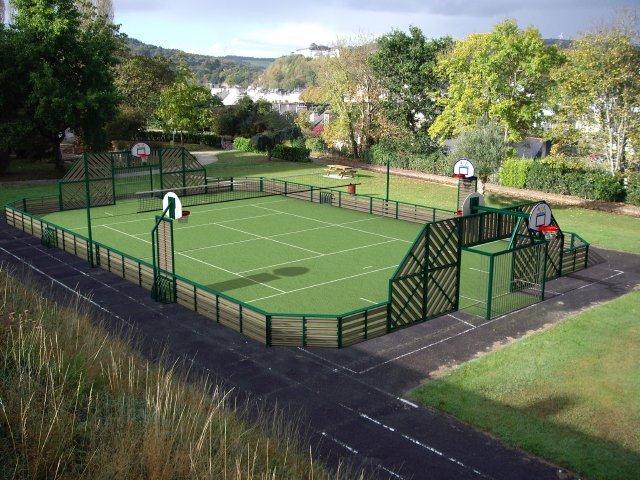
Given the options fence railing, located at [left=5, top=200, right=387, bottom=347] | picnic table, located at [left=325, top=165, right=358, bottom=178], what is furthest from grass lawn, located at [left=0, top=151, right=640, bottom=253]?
fence railing, located at [left=5, top=200, right=387, bottom=347]

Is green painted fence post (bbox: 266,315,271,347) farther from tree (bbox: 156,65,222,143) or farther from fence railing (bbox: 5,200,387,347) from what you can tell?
tree (bbox: 156,65,222,143)

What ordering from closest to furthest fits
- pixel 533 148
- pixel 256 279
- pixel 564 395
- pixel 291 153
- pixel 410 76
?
pixel 564 395
pixel 256 279
pixel 410 76
pixel 533 148
pixel 291 153

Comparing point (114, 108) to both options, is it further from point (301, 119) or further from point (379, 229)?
point (301, 119)

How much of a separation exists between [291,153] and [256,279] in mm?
37579

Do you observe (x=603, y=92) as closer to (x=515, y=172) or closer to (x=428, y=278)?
(x=515, y=172)

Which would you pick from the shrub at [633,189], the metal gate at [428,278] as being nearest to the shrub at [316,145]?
the shrub at [633,189]

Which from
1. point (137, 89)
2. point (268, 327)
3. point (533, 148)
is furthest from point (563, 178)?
point (137, 89)

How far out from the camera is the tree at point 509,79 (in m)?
46.0

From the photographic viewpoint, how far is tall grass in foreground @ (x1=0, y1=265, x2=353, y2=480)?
6.68m

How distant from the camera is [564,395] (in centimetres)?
1605

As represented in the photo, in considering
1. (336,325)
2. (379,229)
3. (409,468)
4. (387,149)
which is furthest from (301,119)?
(409,468)

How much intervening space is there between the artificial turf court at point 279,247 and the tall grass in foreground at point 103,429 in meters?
13.2

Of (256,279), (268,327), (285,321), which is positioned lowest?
(256,279)

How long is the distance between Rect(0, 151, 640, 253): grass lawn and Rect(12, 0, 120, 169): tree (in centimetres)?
526
